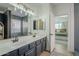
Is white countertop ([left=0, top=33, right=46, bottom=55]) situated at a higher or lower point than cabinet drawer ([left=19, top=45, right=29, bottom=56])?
higher

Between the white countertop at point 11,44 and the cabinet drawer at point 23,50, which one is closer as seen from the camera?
the white countertop at point 11,44

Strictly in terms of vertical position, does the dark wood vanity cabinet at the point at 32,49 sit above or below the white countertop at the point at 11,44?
below

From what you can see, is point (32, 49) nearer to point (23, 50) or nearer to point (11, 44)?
point (23, 50)

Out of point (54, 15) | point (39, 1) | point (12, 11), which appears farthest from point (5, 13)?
point (54, 15)

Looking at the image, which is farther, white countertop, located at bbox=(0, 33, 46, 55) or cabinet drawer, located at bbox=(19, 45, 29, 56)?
cabinet drawer, located at bbox=(19, 45, 29, 56)

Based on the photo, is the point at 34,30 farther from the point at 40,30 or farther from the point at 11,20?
the point at 11,20

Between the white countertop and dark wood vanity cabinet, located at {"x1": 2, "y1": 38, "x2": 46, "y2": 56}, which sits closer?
the white countertop

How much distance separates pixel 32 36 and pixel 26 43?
0.84ft

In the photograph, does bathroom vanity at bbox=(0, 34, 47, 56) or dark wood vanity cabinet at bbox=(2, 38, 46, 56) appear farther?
dark wood vanity cabinet at bbox=(2, 38, 46, 56)

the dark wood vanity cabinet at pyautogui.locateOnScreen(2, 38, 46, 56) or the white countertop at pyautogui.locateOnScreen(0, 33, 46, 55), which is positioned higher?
the white countertop at pyautogui.locateOnScreen(0, 33, 46, 55)

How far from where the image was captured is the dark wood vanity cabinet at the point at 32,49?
1.43 meters

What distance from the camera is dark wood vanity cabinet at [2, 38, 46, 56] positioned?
1.43 m

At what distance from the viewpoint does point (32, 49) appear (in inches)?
73.9

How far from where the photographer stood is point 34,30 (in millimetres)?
1948
